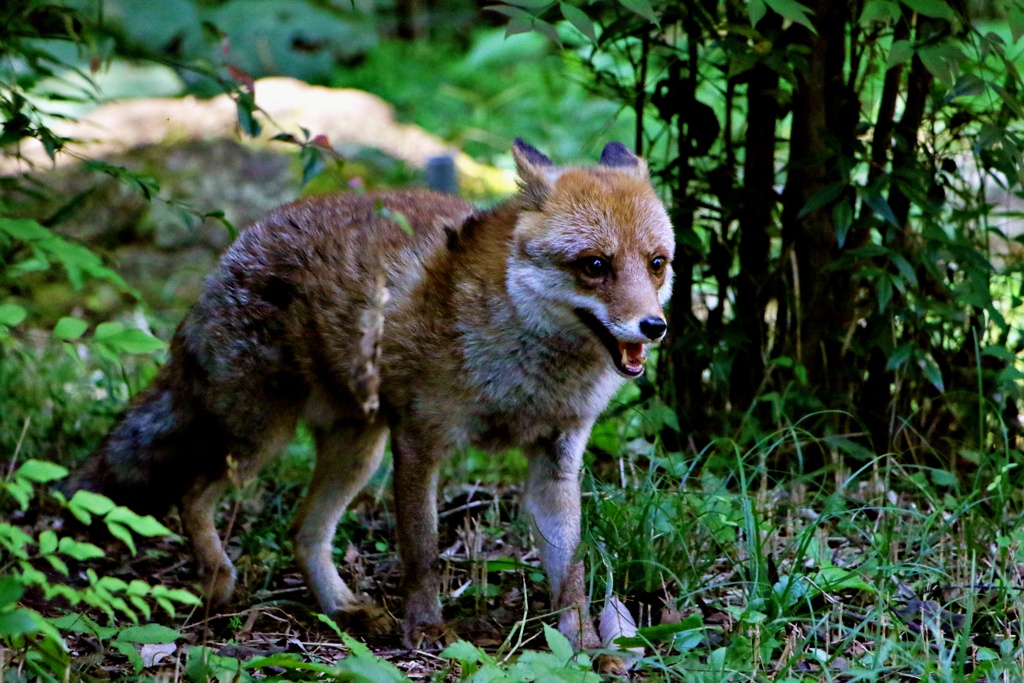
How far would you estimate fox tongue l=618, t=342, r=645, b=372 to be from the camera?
391cm

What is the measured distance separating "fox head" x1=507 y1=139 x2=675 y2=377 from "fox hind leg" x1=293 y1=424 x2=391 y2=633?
1.20 metres

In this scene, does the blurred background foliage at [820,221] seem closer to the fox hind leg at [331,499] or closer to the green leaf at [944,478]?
the green leaf at [944,478]

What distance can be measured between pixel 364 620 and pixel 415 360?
1.16 metres

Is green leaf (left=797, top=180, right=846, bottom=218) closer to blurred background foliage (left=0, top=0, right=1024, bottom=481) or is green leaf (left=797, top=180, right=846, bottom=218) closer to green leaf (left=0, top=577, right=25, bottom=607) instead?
blurred background foliage (left=0, top=0, right=1024, bottom=481)

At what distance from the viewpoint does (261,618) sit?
4.52m

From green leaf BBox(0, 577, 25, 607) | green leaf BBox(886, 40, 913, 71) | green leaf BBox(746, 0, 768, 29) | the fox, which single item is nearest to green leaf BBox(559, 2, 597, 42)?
green leaf BBox(746, 0, 768, 29)

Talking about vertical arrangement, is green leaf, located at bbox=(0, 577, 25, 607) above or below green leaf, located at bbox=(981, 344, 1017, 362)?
above

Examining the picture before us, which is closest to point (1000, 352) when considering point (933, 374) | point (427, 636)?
point (933, 374)

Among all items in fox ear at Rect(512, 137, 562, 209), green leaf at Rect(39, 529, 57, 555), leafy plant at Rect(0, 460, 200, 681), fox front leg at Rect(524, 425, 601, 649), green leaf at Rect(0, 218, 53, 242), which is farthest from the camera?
fox ear at Rect(512, 137, 562, 209)

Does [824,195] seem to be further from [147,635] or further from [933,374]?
[147,635]

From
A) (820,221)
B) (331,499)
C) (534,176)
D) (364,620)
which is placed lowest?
(364,620)

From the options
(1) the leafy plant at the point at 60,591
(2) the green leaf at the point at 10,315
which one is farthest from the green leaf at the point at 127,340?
(1) the leafy plant at the point at 60,591

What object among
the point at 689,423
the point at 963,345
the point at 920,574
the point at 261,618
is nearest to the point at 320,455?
the point at 261,618

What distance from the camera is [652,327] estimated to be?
373cm
